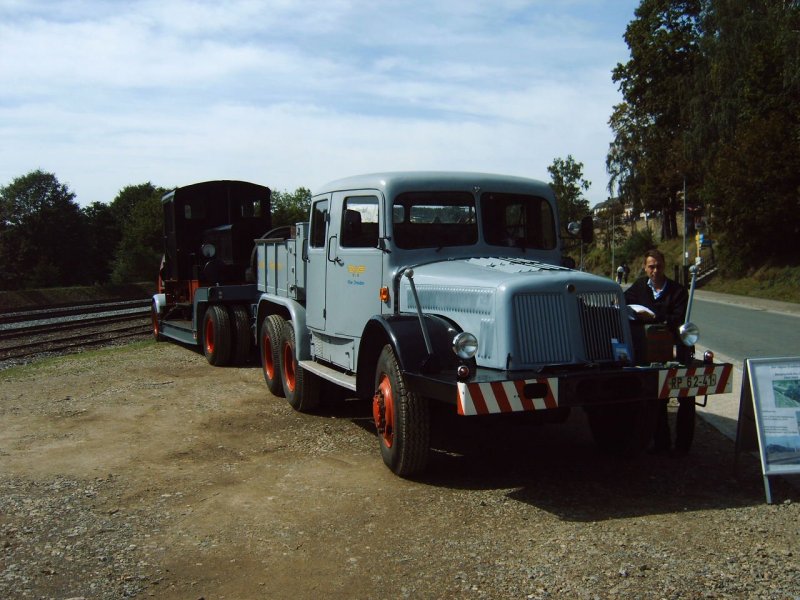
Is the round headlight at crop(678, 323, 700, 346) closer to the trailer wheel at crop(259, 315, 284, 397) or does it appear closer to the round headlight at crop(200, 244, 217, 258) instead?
the trailer wheel at crop(259, 315, 284, 397)

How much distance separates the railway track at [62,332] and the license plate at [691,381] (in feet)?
46.0

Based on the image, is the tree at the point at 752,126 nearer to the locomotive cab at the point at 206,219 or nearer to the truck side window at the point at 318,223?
the locomotive cab at the point at 206,219

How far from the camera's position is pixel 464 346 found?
19.1 feet

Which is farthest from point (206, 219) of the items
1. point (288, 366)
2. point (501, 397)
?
point (501, 397)

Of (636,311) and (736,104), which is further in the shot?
(736,104)

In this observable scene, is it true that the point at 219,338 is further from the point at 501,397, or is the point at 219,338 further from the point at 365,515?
the point at 501,397

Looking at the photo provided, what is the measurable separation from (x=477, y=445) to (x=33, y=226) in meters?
68.1

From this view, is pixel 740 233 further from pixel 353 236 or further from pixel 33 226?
pixel 33 226

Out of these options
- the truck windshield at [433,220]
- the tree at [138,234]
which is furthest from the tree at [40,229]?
the truck windshield at [433,220]

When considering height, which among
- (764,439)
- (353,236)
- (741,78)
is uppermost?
(741,78)

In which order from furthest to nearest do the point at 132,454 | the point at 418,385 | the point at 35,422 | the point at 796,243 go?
the point at 796,243
the point at 35,422
the point at 132,454
the point at 418,385

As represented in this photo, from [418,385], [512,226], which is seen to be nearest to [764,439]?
[418,385]

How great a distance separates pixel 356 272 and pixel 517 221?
1589mm

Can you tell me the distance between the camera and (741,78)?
36219 millimetres
